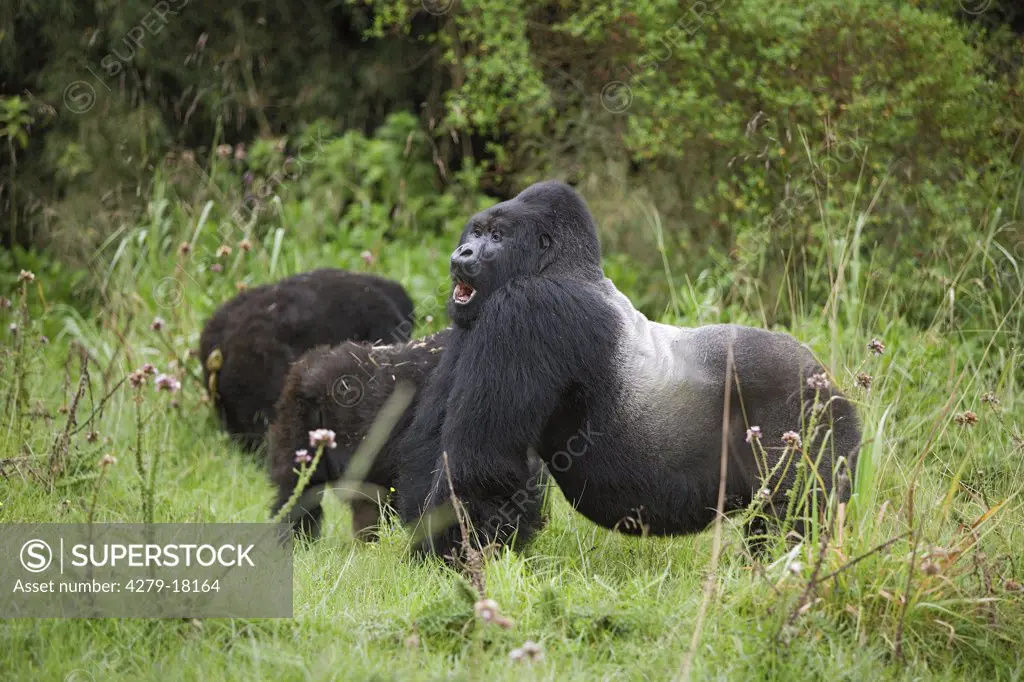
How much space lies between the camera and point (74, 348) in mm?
4621

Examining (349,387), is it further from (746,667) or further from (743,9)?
(743,9)

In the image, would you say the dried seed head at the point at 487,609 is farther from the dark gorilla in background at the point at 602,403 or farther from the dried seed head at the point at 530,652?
the dark gorilla in background at the point at 602,403

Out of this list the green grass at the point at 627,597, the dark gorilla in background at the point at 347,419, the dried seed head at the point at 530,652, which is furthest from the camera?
the dark gorilla in background at the point at 347,419

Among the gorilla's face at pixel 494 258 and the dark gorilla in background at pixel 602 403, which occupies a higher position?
the gorilla's face at pixel 494 258

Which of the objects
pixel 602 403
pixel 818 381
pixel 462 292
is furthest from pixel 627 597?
pixel 462 292

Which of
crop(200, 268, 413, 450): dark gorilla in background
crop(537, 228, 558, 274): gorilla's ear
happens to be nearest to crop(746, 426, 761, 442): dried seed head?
crop(537, 228, 558, 274): gorilla's ear

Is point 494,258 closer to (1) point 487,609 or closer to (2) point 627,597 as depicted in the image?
(2) point 627,597

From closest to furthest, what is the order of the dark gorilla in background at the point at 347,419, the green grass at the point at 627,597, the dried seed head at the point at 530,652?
the dried seed head at the point at 530,652 → the green grass at the point at 627,597 → the dark gorilla in background at the point at 347,419

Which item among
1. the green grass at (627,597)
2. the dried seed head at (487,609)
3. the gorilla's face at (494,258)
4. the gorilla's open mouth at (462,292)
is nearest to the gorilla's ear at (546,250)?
the gorilla's face at (494,258)

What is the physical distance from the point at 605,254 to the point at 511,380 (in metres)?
4.43

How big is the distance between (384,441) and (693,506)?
1277mm

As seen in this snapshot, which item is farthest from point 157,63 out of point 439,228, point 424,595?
point 424,595

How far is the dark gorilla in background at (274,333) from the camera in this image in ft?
16.6

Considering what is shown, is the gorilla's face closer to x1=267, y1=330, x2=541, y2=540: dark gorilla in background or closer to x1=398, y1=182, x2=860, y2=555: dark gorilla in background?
x1=398, y1=182, x2=860, y2=555: dark gorilla in background
